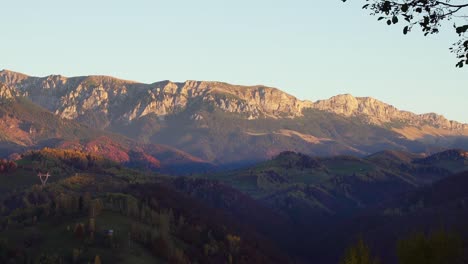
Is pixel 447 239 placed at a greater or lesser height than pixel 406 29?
lesser

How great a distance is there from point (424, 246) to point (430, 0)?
78.7 meters

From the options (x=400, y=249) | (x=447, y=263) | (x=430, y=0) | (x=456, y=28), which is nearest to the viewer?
(x=456, y=28)

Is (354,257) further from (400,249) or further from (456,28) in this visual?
(456,28)

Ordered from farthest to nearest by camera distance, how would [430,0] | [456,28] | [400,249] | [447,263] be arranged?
[447,263] < [400,249] < [430,0] < [456,28]

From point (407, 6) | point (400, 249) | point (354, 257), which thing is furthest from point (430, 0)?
point (354, 257)

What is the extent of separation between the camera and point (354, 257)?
128250mm

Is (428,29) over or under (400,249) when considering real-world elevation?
over

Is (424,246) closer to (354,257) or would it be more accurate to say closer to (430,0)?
(354,257)

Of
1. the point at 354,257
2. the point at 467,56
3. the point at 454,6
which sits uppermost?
the point at 454,6

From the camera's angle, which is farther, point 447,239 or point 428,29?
point 447,239

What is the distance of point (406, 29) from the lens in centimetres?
4656

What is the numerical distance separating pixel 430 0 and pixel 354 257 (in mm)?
86243

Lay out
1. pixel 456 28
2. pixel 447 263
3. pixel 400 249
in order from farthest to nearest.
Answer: pixel 447 263, pixel 400 249, pixel 456 28

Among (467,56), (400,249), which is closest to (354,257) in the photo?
(400,249)
